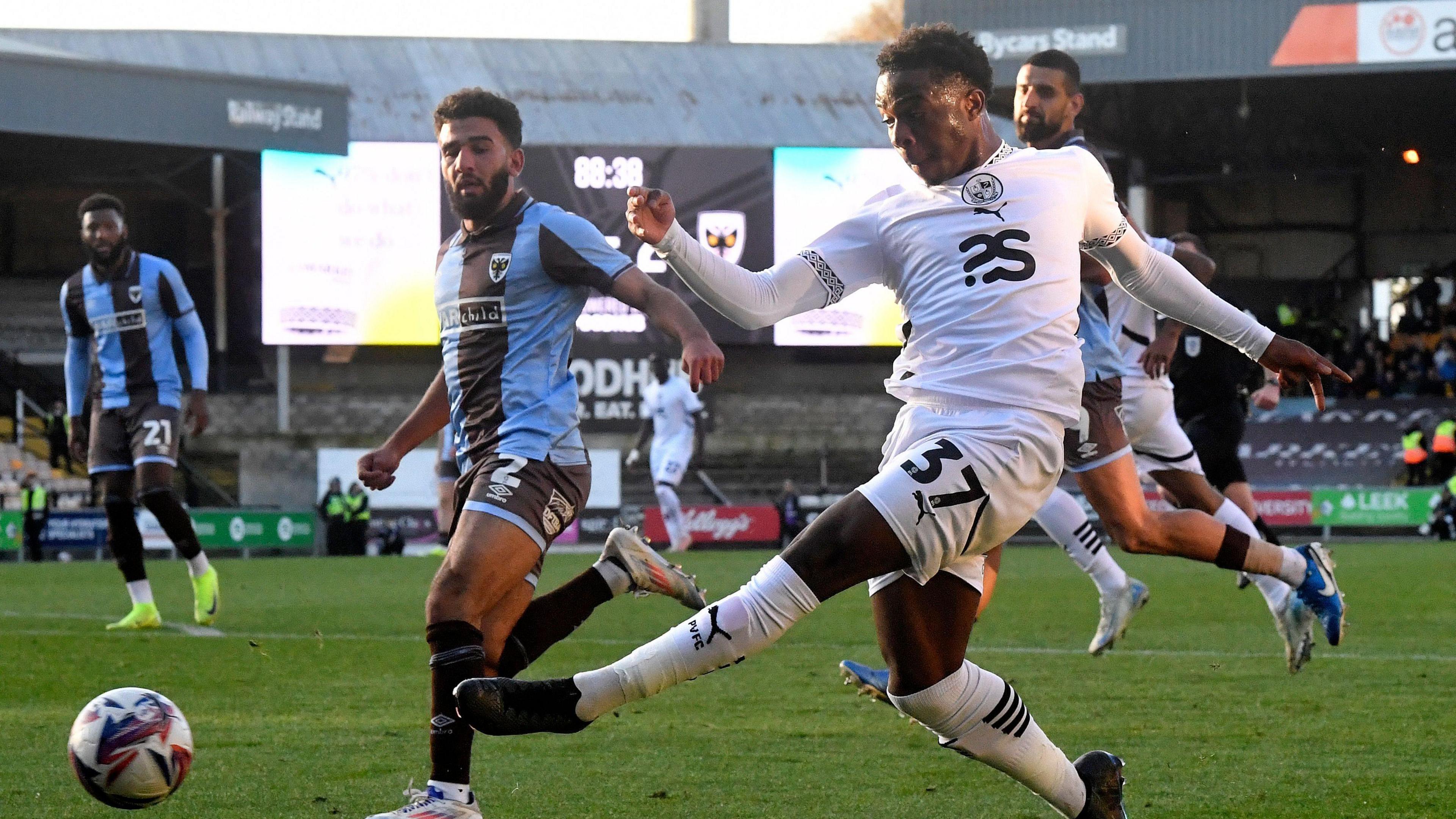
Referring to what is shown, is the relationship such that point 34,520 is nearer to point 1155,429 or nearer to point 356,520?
point 356,520

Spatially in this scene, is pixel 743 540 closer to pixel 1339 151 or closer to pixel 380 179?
pixel 380 179

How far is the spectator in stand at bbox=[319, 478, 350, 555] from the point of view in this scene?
26.2 m

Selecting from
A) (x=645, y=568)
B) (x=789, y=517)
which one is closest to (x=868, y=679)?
(x=645, y=568)

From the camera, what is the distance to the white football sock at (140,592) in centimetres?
1102

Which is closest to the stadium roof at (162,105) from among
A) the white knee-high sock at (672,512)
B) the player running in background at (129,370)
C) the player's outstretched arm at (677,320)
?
the white knee-high sock at (672,512)

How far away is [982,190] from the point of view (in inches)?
175

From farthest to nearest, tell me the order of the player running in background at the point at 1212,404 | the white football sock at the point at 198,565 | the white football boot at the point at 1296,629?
the player running in background at the point at 1212,404 < the white football sock at the point at 198,565 < the white football boot at the point at 1296,629

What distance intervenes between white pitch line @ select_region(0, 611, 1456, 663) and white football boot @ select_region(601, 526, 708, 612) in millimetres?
2884

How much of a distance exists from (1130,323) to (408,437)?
4.93 m

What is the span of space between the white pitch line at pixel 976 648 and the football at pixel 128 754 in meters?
4.97

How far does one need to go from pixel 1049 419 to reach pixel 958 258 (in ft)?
1.48

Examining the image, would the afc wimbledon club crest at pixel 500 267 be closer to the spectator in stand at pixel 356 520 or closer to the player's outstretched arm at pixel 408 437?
the player's outstretched arm at pixel 408 437

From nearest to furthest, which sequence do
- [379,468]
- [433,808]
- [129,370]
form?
[433,808] < [379,468] < [129,370]

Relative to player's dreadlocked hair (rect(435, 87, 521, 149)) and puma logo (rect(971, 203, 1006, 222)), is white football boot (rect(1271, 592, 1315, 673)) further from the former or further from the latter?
player's dreadlocked hair (rect(435, 87, 521, 149))
